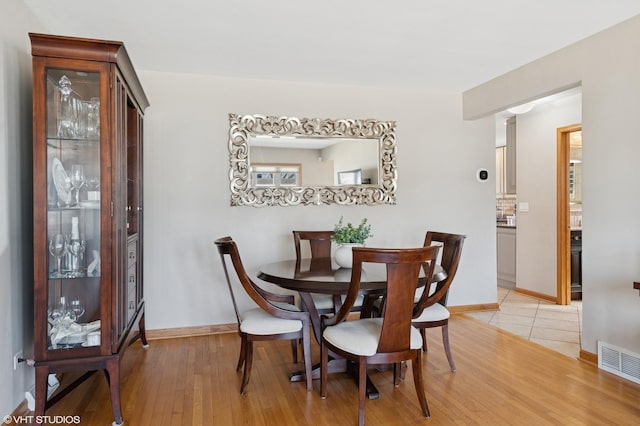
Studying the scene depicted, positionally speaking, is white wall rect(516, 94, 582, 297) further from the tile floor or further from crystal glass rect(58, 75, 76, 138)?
crystal glass rect(58, 75, 76, 138)

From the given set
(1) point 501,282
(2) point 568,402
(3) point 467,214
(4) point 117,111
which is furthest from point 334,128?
(1) point 501,282

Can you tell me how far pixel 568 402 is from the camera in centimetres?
244

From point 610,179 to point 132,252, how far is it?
131 inches

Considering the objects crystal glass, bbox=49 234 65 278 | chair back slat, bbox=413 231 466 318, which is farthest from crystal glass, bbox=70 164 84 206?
chair back slat, bbox=413 231 466 318

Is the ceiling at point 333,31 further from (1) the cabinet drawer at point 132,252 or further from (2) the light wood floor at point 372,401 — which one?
(2) the light wood floor at point 372,401

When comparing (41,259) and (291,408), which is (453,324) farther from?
(41,259)

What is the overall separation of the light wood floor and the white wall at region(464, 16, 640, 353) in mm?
403

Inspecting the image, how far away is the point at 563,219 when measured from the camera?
4.94 meters

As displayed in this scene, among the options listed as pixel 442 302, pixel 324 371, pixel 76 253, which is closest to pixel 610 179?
pixel 442 302

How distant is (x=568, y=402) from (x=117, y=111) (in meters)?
3.05

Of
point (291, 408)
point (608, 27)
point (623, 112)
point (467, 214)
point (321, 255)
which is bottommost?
point (291, 408)

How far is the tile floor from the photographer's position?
3.57 metres

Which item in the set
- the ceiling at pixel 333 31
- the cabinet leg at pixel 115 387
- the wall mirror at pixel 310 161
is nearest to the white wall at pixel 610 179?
the ceiling at pixel 333 31

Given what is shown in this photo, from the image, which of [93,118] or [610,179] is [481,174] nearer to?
[610,179]
